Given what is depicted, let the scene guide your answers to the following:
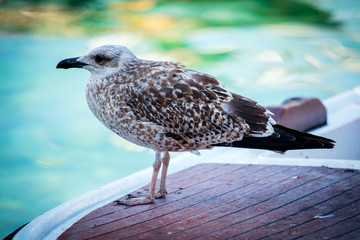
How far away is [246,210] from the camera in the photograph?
2.99m

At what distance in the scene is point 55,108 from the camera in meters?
13.7

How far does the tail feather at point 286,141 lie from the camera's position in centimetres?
305

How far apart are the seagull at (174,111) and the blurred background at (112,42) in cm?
640

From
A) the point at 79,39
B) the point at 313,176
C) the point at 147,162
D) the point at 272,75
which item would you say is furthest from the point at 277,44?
the point at 313,176

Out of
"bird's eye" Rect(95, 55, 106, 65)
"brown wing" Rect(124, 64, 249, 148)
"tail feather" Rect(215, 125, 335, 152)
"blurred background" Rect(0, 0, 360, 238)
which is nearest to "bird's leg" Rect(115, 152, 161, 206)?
"brown wing" Rect(124, 64, 249, 148)

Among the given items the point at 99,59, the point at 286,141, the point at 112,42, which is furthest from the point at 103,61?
the point at 112,42

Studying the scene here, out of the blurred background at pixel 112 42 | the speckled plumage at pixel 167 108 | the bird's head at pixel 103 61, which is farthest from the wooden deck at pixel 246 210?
the blurred background at pixel 112 42

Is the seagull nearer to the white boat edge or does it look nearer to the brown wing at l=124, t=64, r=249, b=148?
the brown wing at l=124, t=64, r=249, b=148

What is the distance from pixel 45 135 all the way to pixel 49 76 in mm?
3926

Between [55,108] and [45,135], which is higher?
[55,108]

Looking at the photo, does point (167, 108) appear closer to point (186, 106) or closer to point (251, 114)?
point (186, 106)

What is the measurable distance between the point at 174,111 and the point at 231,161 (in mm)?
1158

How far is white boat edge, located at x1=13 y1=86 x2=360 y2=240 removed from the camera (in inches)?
119

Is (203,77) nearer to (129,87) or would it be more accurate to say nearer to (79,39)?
(129,87)
